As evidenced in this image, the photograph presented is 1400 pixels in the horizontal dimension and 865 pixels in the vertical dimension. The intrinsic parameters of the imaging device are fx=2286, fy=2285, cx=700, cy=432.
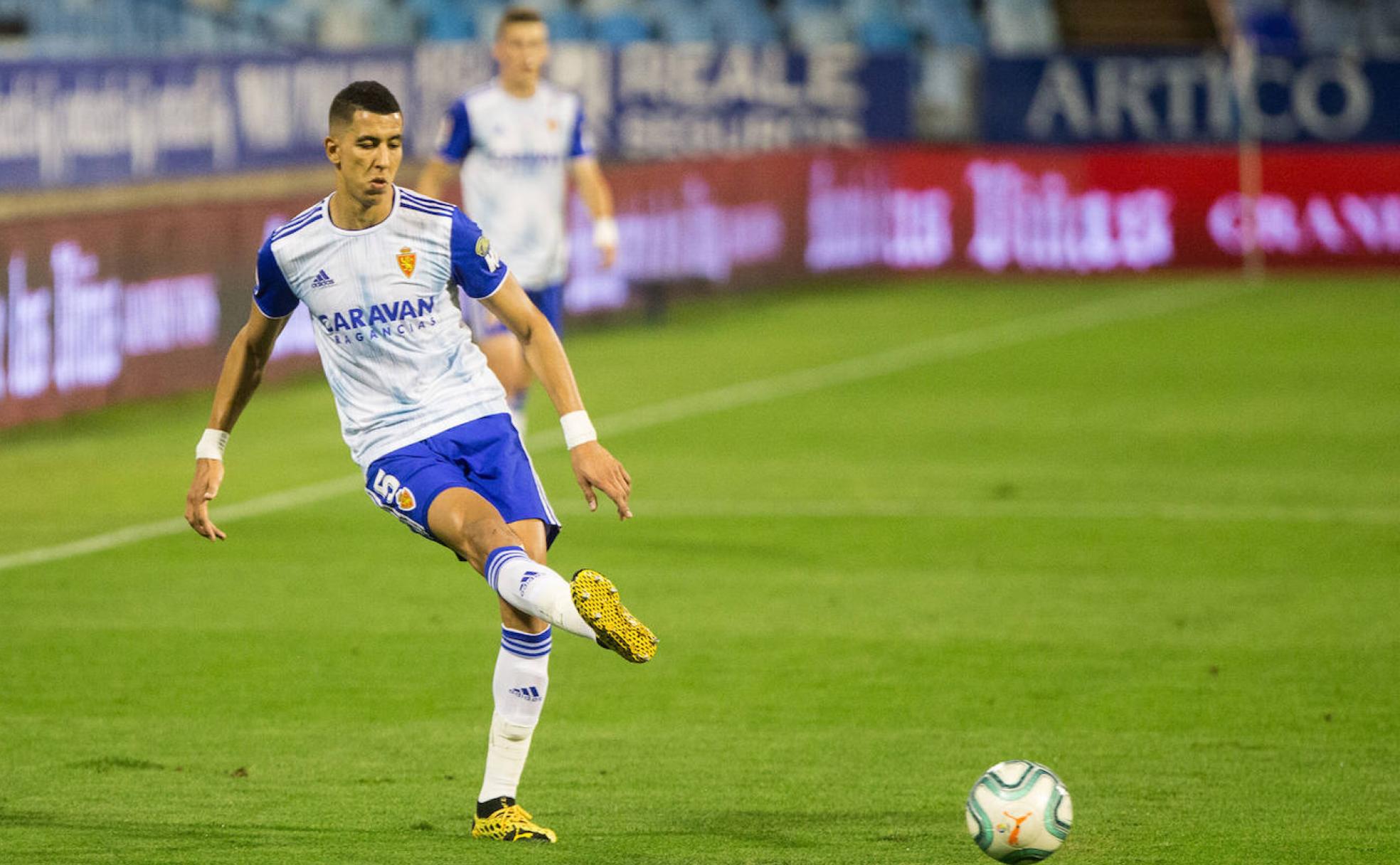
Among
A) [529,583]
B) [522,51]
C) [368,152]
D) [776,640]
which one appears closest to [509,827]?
[529,583]

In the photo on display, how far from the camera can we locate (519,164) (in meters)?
11.2

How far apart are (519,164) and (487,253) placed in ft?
17.5

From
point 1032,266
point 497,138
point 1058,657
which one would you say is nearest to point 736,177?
→ point 1032,266

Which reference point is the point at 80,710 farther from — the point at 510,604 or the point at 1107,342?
the point at 1107,342

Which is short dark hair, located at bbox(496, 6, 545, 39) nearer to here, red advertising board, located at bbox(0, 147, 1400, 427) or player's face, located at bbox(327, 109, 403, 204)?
player's face, located at bbox(327, 109, 403, 204)

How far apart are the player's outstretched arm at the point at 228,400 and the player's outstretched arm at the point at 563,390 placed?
24.8 inches

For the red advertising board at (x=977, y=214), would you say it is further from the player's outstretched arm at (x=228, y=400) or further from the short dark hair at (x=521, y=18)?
the player's outstretched arm at (x=228, y=400)

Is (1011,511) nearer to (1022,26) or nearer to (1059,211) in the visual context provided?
(1059,211)

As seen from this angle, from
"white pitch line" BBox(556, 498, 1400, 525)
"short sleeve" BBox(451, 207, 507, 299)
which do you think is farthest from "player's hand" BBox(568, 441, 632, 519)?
"white pitch line" BBox(556, 498, 1400, 525)

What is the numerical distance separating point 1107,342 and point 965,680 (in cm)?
1109

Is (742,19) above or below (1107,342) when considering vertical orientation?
above

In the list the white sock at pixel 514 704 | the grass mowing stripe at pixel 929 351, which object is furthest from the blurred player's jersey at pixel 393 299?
the grass mowing stripe at pixel 929 351

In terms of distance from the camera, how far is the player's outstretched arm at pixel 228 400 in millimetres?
6117

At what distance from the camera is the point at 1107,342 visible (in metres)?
18.6
